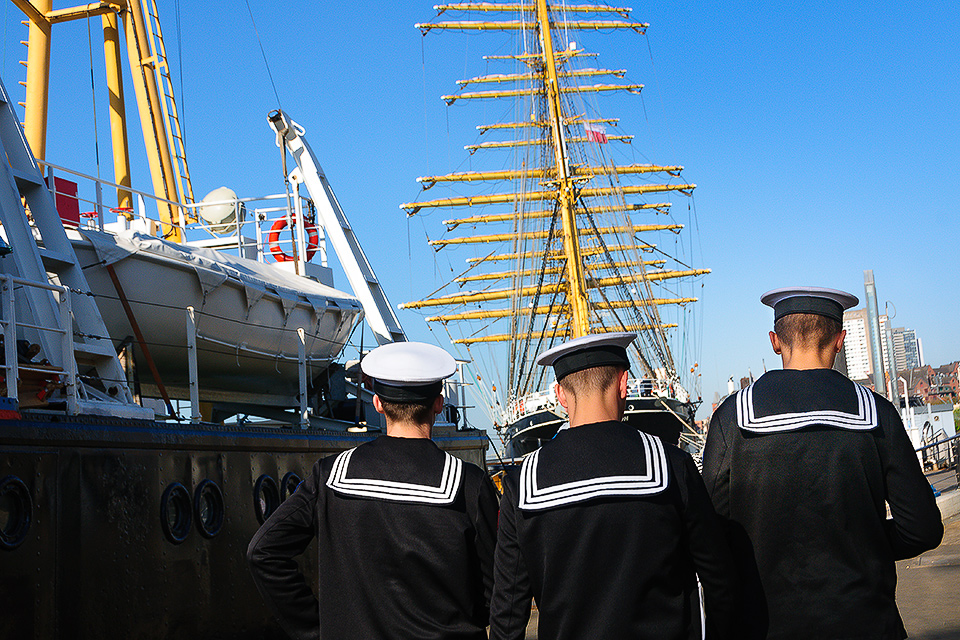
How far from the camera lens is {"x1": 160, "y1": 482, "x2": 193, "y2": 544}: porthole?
7215mm

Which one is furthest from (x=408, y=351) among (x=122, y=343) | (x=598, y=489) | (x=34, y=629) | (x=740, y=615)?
(x=122, y=343)

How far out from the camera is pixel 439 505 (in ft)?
11.1

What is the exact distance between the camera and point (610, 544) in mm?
2855

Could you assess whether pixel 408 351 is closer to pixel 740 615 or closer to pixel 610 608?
pixel 610 608

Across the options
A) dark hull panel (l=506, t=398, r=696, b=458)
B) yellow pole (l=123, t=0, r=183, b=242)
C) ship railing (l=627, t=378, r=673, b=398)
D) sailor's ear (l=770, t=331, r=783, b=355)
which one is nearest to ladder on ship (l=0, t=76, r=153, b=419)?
sailor's ear (l=770, t=331, r=783, b=355)

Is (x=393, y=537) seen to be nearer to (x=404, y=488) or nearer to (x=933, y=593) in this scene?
(x=404, y=488)

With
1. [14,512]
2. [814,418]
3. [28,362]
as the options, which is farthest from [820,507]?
[28,362]

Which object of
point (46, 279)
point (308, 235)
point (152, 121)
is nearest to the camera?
point (46, 279)

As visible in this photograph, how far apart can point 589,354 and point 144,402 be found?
34.6ft

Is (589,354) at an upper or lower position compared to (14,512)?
upper

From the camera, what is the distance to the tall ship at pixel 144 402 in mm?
6168

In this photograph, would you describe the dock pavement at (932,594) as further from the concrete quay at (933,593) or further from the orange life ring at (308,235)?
the orange life ring at (308,235)

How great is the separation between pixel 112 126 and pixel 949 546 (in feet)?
52.4

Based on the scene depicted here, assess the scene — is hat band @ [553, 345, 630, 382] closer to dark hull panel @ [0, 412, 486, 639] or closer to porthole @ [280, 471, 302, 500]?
dark hull panel @ [0, 412, 486, 639]
